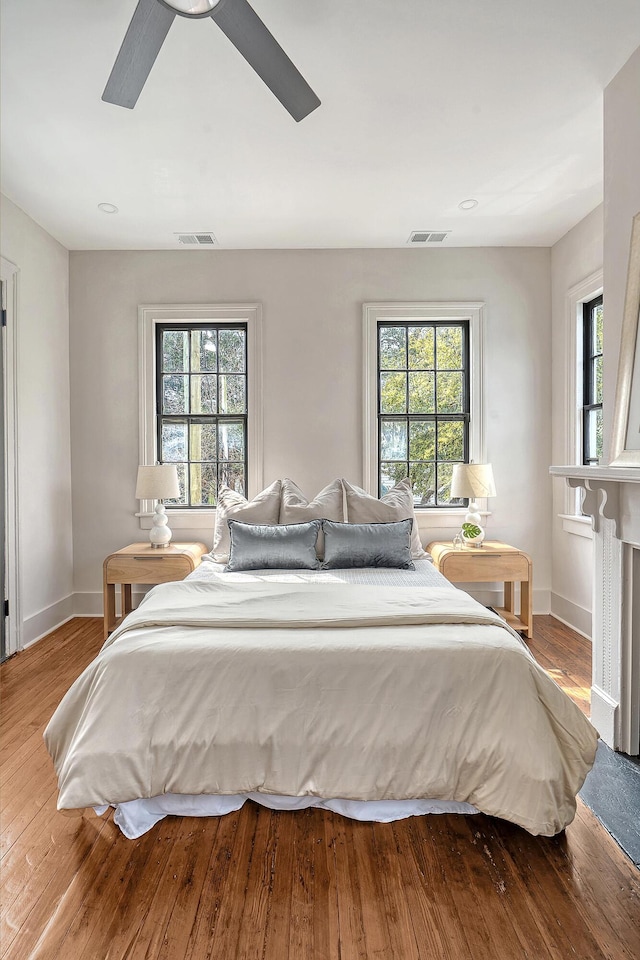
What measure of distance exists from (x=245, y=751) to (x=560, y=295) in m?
3.89

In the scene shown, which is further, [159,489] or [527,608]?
[159,489]

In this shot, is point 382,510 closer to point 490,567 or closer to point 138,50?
point 490,567

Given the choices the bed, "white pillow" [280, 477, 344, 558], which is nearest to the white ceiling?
"white pillow" [280, 477, 344, 558]

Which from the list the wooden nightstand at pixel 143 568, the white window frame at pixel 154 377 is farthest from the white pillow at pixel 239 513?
the white window frame at pixel 154 377

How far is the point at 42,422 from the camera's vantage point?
13.1 ft

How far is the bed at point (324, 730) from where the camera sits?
182 cm

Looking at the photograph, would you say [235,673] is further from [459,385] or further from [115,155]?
[459,385]

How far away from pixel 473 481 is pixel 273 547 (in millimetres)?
1591

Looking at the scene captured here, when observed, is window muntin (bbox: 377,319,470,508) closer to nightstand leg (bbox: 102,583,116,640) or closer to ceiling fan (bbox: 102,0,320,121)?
nightstand leg (bbox: 102,583,116,640)

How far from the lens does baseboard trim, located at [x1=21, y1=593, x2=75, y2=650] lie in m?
3.76

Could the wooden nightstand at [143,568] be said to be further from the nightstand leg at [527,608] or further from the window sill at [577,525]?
the window sill at [577,525]

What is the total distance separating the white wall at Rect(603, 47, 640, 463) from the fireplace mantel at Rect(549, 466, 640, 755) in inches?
8.7

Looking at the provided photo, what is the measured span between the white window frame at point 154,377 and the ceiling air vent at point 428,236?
50.7 inches

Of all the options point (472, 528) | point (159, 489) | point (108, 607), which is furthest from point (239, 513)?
point (472, 528)
